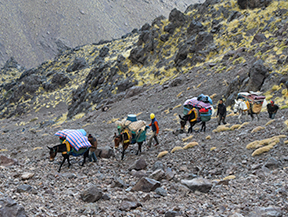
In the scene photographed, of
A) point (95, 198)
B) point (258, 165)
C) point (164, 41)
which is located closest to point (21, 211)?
point (95, 198)

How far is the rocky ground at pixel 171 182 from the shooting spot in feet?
19.2

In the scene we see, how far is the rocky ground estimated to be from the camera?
5.84 meters

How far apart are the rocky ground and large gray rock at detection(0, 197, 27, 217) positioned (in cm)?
2

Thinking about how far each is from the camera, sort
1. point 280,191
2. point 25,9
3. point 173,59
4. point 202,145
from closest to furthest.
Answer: point 280,191 → point 202,145 → point 173,59 → point 25,9

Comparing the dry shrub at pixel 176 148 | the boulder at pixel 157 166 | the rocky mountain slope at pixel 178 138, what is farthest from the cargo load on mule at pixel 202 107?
the boulder at pixel 157 166

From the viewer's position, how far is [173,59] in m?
39.6

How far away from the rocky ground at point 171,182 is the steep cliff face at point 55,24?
384ft

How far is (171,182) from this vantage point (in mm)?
8336

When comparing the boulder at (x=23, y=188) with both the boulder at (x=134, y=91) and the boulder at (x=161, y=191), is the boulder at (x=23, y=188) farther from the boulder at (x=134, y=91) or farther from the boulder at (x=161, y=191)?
the boulder at (x=134, y=91)

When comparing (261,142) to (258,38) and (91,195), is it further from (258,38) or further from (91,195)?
(258,38)

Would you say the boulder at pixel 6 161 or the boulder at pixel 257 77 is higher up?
the boulder at pixel 6 161

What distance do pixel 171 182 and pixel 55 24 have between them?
139 metres

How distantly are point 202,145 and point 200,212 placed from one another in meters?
5.84

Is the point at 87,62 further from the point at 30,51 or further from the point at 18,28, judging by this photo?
the point at 18,28
